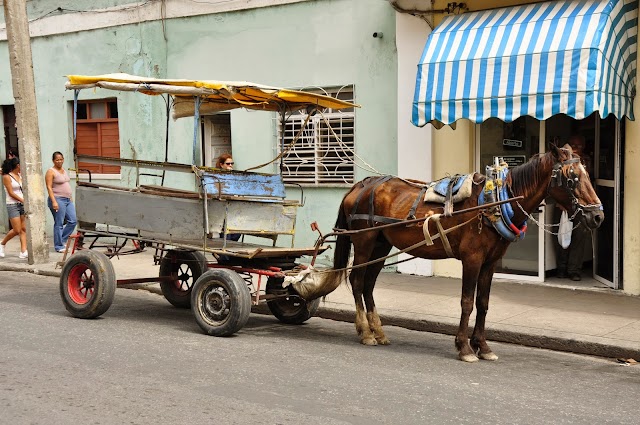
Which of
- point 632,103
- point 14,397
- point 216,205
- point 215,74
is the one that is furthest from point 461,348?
point 215,74

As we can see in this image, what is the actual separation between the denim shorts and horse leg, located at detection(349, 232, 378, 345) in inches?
309

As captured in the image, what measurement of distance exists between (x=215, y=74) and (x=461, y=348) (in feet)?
26.4

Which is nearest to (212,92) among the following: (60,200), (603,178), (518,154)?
(518,154)

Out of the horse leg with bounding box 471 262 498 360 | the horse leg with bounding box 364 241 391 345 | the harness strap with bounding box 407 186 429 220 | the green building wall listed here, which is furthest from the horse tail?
the green building wall

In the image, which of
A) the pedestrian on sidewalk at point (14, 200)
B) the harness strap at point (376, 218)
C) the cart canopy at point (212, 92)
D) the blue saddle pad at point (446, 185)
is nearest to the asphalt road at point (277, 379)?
the harness strap at point (376, 218)

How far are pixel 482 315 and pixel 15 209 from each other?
363 inches

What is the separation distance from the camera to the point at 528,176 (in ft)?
23.6

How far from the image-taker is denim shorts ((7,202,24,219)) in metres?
13.9

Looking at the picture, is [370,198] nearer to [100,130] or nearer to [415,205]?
[415,205]

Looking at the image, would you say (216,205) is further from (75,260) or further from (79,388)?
(79,388)

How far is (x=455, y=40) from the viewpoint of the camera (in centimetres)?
1050

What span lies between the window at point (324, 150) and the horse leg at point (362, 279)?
14.4ft

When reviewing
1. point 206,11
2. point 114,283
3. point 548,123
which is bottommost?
point 114,283

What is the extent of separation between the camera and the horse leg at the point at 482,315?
24.7 ft
